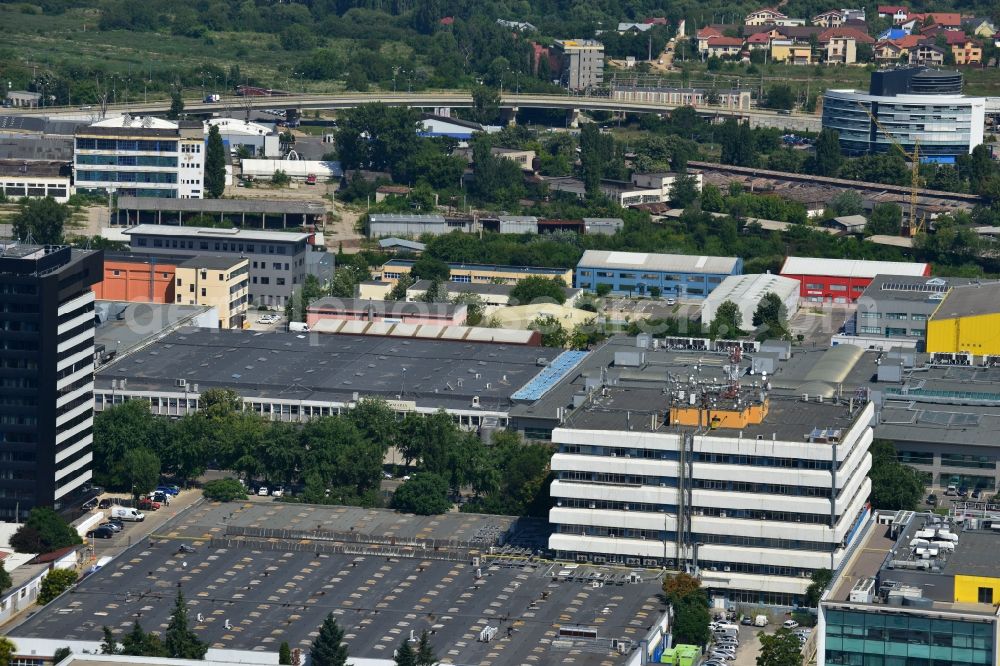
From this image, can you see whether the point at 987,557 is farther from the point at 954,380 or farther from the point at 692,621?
the point at 954,380

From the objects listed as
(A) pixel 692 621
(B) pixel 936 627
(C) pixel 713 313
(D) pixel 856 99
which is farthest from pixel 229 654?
(D) pixel 856 99

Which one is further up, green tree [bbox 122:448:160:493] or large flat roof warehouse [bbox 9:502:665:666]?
green tree [bbox 122:448:160:493]

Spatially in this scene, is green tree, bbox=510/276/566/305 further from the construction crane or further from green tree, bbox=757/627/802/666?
green tree, bbox=757/627/802/666

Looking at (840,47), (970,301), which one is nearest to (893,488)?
(970,301)

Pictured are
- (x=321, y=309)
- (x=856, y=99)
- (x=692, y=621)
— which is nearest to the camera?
(x=692, y=621)

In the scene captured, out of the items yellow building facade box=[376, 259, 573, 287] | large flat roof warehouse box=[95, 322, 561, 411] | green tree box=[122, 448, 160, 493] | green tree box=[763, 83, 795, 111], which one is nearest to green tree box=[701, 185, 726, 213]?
yellow building facade box=[376, 259, 573, 287]

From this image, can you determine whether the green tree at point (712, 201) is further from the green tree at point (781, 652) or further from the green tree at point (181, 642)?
the green tree at point (181, 642)
